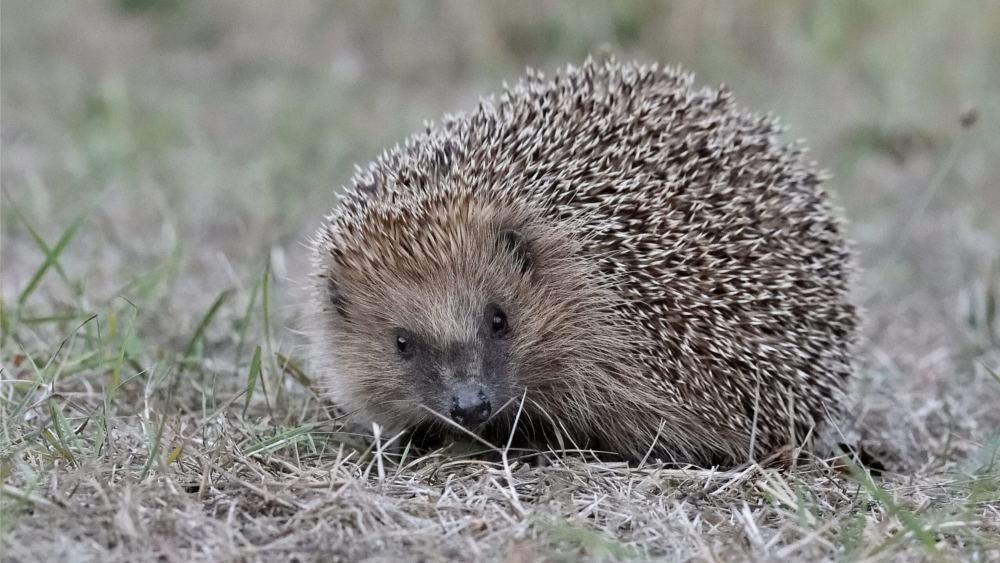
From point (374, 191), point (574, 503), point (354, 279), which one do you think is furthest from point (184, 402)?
point (574, 503)

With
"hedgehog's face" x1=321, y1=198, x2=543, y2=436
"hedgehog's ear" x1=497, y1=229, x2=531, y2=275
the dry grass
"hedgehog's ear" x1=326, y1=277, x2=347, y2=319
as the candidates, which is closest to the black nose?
"hedgehog's face" x1=321, y1=198, x2=543, y2=436

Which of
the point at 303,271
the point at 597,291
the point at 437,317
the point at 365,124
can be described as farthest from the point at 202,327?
the point at 365,124

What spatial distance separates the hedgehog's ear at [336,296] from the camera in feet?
10.8

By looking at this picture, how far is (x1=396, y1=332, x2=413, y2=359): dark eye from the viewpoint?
3133 millimetres

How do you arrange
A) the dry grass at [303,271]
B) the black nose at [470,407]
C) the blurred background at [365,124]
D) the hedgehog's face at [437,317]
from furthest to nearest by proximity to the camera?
the blurred background at [365,124] < the hedgehog's face at [437,317] < the black nose at [470,407] < the dry grass at [303,271]

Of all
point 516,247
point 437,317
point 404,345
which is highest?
point 516,247

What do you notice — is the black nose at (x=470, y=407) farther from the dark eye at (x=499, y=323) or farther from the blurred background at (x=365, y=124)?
the blurred background at (x=365, y=124)

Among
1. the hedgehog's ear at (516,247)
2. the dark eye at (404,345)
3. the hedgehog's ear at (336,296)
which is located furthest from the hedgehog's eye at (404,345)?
the hedgehog's ear at (516,247)

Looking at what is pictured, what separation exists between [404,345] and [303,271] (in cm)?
144

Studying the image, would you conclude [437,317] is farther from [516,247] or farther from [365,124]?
[365,124]

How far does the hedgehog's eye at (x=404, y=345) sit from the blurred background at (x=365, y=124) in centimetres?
56

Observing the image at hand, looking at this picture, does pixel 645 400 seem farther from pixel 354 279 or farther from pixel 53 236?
pixel 53 236

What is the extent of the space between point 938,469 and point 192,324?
2.97 meters

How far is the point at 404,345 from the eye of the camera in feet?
10.3
